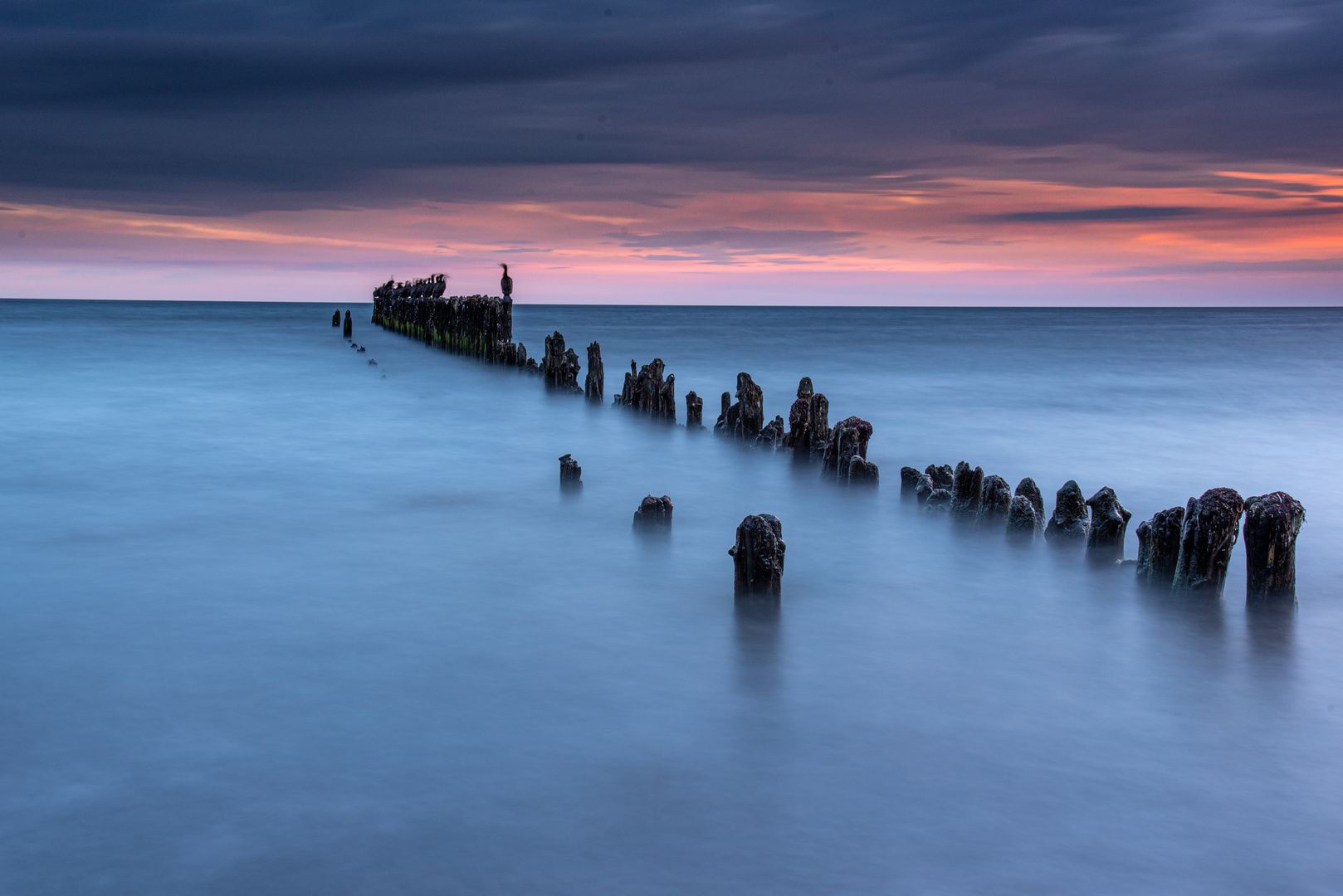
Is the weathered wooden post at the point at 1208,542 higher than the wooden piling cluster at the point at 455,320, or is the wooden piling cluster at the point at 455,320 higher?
the wooden piling cluster at the point at 455,320

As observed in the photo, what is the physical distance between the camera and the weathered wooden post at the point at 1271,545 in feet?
A: 20.1

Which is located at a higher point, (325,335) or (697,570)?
(325,335)

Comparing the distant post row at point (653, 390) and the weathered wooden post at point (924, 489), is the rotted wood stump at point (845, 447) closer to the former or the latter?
the distant post row at point (653, 390)

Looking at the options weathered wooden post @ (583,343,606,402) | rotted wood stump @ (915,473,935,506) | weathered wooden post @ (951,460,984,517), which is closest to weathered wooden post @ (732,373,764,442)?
rotted wood stump @ (915,473,935,506)

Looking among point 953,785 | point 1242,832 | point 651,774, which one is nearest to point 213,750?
point 651,774

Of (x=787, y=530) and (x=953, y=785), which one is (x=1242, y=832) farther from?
(x=787, y=530)

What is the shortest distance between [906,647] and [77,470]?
9793mm

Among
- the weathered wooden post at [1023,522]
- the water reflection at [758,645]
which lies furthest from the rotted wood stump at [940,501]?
the water reflection at [758,645]

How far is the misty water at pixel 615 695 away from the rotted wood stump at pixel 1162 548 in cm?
30

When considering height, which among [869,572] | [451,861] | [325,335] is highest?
[325,335]

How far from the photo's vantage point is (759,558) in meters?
6.52

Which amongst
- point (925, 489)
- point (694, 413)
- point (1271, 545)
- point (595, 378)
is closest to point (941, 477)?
point (925, 489)

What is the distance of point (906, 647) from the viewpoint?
19.7 feet

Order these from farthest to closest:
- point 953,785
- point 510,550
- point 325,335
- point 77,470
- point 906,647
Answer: point 325,335 < point 77,470 < point 510,550 < point 906,647 < point 953,785
